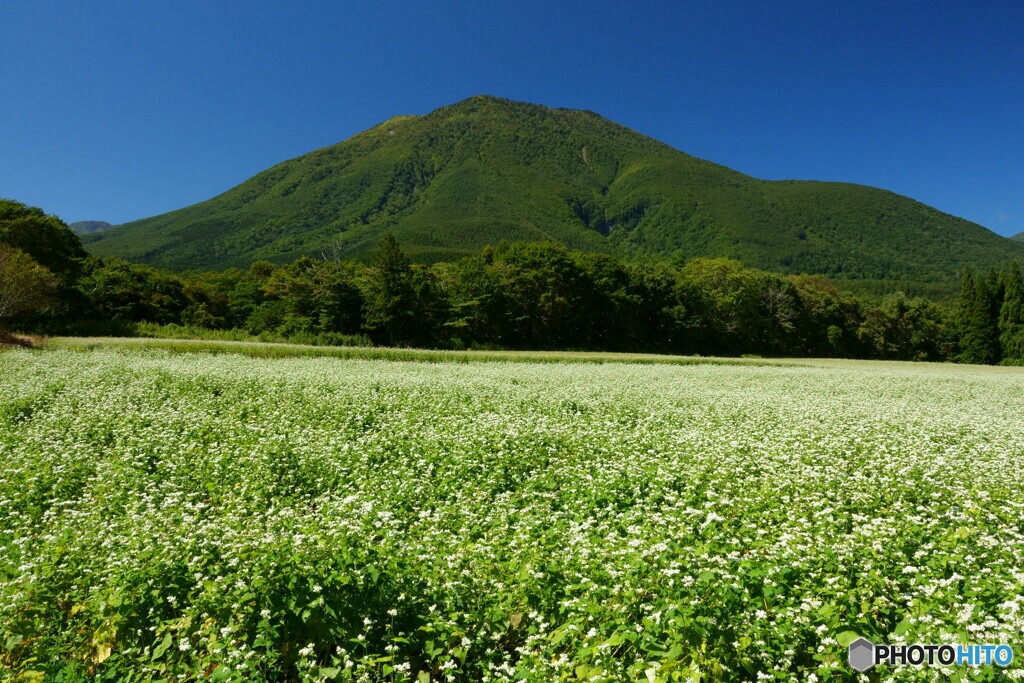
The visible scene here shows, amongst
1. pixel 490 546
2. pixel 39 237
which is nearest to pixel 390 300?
pixel 39 237

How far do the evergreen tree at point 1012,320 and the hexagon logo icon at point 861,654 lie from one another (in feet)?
320

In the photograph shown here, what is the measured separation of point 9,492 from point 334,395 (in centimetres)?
920

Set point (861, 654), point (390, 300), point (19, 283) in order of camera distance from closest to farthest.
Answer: point (861, 654)
point (19, 283)
point (390, 300)

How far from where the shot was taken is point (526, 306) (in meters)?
64.2

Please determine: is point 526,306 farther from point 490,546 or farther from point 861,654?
point 861,654

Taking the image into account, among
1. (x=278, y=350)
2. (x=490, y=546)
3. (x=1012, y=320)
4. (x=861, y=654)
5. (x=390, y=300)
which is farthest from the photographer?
(x=1012, y=320)

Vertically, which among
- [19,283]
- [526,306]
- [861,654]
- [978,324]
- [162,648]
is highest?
[526,306]

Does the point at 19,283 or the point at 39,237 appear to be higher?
the point at 39,237

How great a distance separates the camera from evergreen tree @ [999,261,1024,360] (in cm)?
7106

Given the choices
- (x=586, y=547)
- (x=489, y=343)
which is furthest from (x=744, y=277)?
(x=586, y=547)

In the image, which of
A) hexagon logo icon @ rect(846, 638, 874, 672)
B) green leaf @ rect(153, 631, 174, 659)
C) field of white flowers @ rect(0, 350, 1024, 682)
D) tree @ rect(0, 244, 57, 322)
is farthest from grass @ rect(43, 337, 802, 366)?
hexagon logo icon @ rect(846, 638, 874, 672)

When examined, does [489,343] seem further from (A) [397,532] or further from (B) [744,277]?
(A) [397,532]

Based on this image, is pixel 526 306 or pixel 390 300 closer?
pixel 390 300

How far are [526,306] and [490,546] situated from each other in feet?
193
